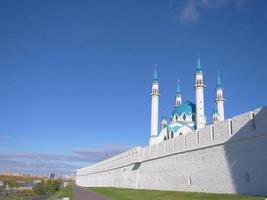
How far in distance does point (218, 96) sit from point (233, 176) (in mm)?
34800

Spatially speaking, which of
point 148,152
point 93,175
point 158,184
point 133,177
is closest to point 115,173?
point 133,177

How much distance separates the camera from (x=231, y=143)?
1728 cm

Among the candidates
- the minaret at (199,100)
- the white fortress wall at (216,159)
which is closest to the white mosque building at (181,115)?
the minaret at (199,100)

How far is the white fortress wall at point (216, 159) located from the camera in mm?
15195

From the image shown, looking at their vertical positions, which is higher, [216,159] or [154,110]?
[154,110]

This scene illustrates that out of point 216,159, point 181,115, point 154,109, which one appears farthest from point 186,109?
point 216,159

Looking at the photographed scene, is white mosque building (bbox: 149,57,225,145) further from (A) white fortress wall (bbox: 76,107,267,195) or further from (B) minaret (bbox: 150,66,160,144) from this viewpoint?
(A) white fortress wall (bbox: 76,107,267,195)

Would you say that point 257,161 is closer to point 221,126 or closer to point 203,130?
point 221,126

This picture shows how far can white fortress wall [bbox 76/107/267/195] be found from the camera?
15.2 metres

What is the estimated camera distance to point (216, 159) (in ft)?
61.5

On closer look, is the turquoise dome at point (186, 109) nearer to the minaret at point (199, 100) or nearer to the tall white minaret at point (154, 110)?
the tall white minaret at point (154, 110)

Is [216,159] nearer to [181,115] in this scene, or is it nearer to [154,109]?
[154,109]

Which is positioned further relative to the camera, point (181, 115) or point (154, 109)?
point (181, 115)

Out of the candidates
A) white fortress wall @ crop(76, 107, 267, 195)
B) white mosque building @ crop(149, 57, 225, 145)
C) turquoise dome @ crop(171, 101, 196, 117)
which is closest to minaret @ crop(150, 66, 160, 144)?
white mosque building @ crop(149, 57, 225, 145)
